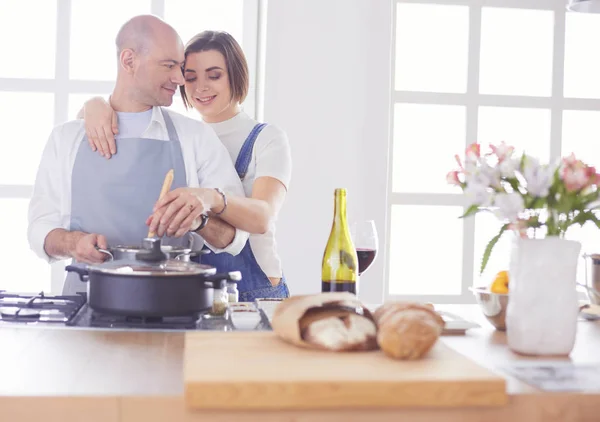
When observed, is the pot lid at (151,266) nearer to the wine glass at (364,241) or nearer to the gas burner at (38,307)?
the gas burner at (38,307)

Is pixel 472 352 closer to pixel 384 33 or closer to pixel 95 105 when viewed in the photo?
pixel 95 105

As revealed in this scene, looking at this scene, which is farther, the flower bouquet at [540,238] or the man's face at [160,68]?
the man's face at [160,68]

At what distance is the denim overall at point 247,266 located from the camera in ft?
7.49

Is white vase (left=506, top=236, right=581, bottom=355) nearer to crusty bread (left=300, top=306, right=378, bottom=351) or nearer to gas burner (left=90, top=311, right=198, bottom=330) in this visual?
crusty bread (left=300, top=306, right=378, bottom=351)

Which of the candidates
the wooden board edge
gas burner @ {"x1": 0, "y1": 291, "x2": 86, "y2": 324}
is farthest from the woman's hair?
the wooden board edge

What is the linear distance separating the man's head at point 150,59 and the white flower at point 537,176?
1238 mm

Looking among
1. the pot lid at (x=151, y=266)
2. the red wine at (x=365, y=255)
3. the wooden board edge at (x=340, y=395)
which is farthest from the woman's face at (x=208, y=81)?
the wooden board edge at (x=340, y=395)

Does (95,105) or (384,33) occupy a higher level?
(384,33)

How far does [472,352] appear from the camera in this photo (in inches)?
49.8

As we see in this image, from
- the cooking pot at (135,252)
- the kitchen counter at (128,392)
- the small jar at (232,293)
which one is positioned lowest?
the kitchen counter at (128,392)

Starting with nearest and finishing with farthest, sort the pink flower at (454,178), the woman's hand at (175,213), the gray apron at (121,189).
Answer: the pink flower at (454,178)
the woman's hand at (175,213)
the gray apron at (121,189)

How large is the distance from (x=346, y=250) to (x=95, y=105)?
931 millimetres

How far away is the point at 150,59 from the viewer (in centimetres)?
215

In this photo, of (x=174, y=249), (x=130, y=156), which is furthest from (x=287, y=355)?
(x=130, y=156)
